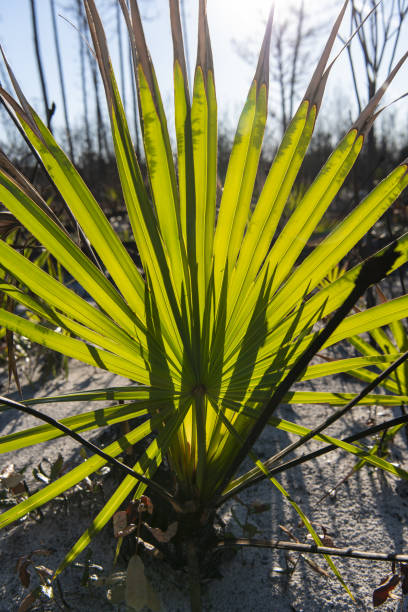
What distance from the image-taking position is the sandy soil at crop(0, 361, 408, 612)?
34.5 inches

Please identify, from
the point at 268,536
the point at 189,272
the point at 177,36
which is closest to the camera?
the point at 177,36

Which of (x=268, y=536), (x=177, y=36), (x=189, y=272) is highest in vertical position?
(x=177, y=36)

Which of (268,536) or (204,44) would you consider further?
(268,536)

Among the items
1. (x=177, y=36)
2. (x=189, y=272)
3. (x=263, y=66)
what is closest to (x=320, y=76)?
(x=263, y=66)

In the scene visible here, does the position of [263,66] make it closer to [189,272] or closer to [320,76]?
[320,76]

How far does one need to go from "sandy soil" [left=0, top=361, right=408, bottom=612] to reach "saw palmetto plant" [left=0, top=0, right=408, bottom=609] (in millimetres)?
342

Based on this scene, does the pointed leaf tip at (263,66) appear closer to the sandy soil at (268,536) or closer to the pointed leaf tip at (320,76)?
the pointed leaf tip at (320,76)

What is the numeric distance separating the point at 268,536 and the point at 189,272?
2.54 feet

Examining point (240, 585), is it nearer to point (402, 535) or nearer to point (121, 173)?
point (402, 535)

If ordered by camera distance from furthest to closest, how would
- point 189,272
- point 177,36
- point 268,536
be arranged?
point 268,536 < point 189,272 < point 177,36

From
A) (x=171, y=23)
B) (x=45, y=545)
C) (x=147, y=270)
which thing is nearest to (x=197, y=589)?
(x=45, y=545)

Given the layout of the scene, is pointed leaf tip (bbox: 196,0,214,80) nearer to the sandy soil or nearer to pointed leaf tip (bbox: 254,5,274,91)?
pointed leaf tip (bbox: 254,5,274,91)

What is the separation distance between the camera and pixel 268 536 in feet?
3.43

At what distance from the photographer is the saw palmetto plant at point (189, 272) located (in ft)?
1.93
